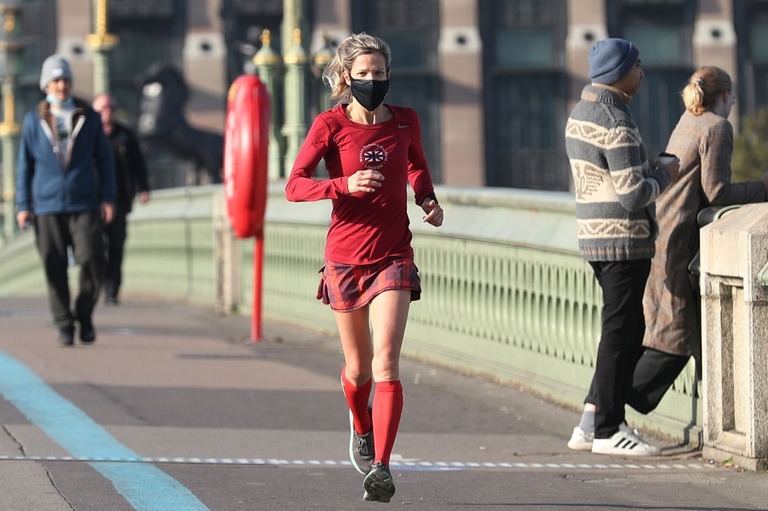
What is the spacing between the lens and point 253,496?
24.5ft

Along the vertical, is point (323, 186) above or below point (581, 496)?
above

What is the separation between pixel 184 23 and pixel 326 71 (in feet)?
149

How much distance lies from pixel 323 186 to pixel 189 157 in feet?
117

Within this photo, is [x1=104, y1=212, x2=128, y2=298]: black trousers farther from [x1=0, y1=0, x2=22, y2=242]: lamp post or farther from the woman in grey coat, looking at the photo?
[x1=0, y1=0, x2=22, y2=242]: lamp post

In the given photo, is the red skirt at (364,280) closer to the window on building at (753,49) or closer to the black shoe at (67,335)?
the black shoe at (67,335)

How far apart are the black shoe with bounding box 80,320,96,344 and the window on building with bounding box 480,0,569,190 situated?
39.0 m

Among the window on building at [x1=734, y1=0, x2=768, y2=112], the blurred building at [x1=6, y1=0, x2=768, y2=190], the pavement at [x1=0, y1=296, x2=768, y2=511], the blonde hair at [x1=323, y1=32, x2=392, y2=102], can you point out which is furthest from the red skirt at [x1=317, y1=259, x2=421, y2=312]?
the window on building at [x1=734, y1=0, x2=768, y2=112]

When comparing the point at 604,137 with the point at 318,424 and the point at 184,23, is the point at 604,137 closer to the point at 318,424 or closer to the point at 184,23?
the point at 318,424

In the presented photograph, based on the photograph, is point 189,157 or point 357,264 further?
point 189,157

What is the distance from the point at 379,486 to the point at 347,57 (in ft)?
5.13

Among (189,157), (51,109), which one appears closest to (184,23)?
(189,157)

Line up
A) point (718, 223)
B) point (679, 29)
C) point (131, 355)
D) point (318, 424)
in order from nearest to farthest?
1. point (718, 223)
2. point (318, 424)
3. point (131, 355)
4. point (679, 29)

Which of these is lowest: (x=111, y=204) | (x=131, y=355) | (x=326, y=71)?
(x=131, y=355)

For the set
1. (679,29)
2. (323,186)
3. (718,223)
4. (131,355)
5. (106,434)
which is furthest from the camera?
(679,29)
